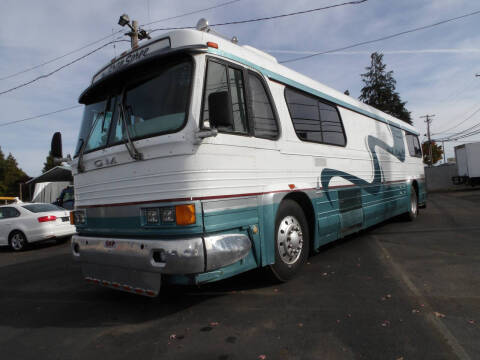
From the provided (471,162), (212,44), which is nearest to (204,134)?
(212,44)

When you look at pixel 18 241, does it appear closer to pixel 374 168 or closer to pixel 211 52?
pixel 211 52

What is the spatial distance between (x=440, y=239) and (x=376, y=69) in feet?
135

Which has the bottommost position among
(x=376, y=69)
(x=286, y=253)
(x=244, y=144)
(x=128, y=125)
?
(x=286, y=253)

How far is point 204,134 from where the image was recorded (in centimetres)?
320

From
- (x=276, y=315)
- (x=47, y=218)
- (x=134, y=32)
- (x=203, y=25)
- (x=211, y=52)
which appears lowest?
(x=276, y=315)

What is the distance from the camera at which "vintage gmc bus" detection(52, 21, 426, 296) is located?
327 centimetres

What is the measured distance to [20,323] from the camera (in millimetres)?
3803

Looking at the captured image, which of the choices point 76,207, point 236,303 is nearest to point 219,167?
point 236,303

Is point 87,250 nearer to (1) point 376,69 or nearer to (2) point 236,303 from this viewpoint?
(2) point 236,303

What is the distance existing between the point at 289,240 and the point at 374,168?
381 cm

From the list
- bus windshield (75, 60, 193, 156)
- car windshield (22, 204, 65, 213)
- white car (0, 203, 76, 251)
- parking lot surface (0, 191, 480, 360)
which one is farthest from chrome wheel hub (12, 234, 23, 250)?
bus windshield (75, 60, 193, 156)

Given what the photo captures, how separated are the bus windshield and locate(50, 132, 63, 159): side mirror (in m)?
0.82

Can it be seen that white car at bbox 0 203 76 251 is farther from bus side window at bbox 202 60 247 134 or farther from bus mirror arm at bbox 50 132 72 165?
bus side window at bbox 202 60 247 134

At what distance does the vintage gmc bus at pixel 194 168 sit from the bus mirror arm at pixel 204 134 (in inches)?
0.5
